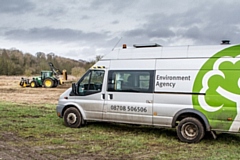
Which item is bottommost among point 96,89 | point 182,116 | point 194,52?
point 182,116

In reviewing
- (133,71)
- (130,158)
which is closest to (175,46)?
(133,71)

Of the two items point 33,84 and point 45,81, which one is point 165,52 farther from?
point 33,84

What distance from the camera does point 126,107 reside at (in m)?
8.56

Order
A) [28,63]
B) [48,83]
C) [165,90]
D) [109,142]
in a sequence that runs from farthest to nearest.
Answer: [28,63]
[48,83]
[165,90]
[109,142]

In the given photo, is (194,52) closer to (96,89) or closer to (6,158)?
(96,89)

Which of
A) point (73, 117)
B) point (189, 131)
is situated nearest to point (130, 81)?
point (189, 131)

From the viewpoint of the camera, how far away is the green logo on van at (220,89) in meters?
7.20

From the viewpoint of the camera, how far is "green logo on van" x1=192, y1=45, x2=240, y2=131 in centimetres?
720

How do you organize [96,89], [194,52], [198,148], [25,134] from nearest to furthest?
1. [198,148]
2. [194,52]
3. [25,134]
4. [96,89]

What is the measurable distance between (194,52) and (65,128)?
4.58m

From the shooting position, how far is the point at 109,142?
25.5ft

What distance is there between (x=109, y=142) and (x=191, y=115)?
2231 mm

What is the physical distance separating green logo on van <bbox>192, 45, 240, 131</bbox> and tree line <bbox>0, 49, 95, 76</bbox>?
41278mm

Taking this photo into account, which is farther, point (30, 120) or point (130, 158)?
point (30, 120)
